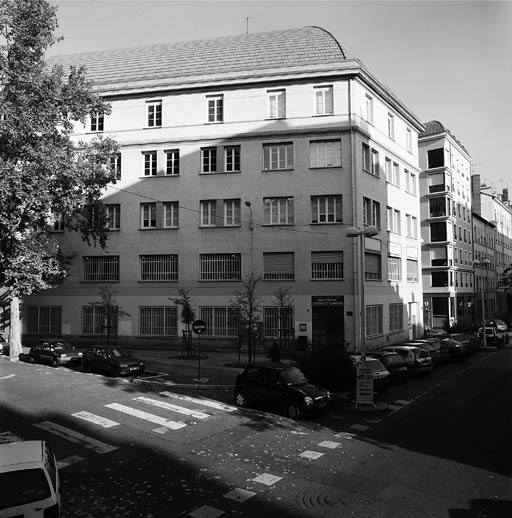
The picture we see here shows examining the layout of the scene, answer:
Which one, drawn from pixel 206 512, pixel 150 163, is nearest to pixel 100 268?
pixel 150 163

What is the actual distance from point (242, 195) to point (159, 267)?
8.04 m

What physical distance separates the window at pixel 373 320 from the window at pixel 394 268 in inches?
135

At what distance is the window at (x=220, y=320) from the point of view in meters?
33.2

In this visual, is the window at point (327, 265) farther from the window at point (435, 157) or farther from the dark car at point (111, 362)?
the window at point (435, 157)

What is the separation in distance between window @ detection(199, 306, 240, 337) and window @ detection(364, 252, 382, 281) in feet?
33.0

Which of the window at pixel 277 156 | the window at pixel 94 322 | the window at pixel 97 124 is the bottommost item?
the window at pixel 94 322

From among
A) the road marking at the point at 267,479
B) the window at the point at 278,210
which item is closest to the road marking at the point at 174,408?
the road marking at the point at 267,479

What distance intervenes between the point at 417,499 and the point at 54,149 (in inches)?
840

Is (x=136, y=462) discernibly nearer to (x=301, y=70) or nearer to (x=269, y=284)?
(x=269, y=284)

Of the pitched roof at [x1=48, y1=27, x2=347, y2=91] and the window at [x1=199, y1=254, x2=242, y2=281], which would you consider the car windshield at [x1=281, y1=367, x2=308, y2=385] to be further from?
the pitched roof at [x1=48, y1=27, x2=347, y2=91]

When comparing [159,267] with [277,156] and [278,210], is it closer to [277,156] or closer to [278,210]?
[278,210]

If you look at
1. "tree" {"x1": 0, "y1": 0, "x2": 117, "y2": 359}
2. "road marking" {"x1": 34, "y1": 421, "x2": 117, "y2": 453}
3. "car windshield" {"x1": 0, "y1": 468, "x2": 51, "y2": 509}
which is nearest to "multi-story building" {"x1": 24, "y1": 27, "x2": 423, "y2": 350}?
"tree" {"x1": 0, "y1": 0, "x2": 117, "y2": 359}

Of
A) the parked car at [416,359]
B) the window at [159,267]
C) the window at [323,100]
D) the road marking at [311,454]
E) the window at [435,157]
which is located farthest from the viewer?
the window at [435,157]

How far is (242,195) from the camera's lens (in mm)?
33594
